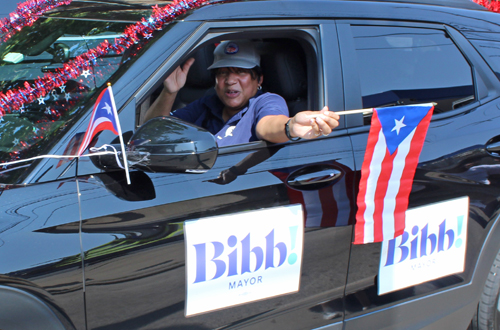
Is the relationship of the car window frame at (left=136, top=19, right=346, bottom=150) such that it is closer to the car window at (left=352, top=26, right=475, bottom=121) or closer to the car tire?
the car window at (left=352, top=26, right=475, bottom=121)

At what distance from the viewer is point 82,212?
1.47 metres

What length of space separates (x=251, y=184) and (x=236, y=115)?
28.2 inches

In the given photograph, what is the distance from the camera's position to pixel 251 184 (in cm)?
173

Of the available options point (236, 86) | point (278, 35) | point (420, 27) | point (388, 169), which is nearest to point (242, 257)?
point (388, 169)

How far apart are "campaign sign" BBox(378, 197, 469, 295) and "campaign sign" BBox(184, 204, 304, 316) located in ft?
1.59

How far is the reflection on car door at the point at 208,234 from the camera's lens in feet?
4.89

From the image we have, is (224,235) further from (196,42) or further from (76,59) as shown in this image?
(76,59)

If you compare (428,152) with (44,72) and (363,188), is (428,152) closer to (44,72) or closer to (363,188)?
(363,188)

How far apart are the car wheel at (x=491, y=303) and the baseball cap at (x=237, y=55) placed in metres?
1.59

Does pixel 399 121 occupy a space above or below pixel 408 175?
above

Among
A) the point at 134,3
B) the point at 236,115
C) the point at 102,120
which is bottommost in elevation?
the point at 236,115

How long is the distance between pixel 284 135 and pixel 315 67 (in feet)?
1.28

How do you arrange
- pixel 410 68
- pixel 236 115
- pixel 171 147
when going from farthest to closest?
pixel 236 115 < pixel 410 68 < pixel 171 147

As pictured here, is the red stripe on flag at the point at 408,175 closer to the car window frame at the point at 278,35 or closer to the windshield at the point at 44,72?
the car window frame at the point at 278,35
